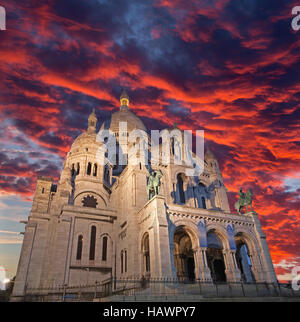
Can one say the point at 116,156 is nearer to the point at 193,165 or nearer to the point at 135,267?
the point at 193,165

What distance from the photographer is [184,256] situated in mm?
26672

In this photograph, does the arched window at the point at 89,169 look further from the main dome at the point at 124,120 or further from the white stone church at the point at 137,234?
the main dome at the point at 124,120

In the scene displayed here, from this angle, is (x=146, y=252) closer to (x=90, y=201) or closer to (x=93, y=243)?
(x=93, y=243)

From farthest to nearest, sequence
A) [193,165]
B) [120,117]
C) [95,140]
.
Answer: [120,117], [95,140], [193,165]

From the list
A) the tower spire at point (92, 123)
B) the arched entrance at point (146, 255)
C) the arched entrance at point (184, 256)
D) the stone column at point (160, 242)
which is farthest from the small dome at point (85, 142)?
the arched entrance at point (184, 256)

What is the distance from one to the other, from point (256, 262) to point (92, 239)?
63.7 feet

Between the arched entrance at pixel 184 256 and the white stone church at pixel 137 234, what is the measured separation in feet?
0.34

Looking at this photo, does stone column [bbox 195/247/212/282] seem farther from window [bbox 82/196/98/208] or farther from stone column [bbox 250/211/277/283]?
window [bbox 82/196/98/208]

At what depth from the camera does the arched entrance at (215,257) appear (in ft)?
85.4

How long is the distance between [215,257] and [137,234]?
9701 millimetres

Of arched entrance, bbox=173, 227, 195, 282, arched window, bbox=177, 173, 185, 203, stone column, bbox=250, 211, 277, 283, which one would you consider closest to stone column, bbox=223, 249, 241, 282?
stone column, bbox=250, 211, 277, 283

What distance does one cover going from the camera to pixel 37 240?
97.1 ft

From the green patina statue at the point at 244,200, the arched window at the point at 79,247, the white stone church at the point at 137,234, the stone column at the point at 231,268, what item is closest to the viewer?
the stone column at the point at 231,268
